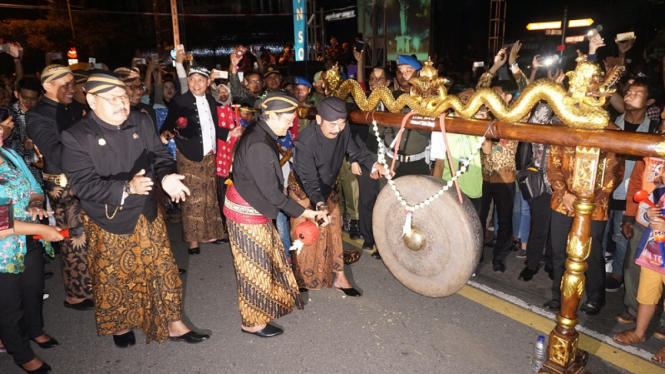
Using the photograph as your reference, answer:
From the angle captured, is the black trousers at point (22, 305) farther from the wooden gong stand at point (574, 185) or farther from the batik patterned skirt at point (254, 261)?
the wooden gong stand at point (574, 185)

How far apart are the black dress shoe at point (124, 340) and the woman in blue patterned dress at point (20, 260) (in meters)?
0.46

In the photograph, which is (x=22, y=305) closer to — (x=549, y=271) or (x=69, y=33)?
(x=549, y=271)

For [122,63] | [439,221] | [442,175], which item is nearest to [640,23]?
[442,175]

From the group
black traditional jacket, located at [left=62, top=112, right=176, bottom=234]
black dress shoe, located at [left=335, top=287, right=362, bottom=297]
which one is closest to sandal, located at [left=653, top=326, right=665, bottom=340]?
black dress shoe, located at [left=335, top=287, right=362, bottom=297]

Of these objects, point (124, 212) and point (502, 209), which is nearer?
point (124, 212)

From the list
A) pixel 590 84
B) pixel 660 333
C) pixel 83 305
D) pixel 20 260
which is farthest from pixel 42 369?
pixel 660 333

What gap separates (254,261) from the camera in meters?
3.28

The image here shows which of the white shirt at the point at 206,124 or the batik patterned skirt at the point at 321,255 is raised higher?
the white shirt at the point at 206,124

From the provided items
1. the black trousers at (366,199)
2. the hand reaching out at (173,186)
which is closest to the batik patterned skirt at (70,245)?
the hand reaching out at (173,186)

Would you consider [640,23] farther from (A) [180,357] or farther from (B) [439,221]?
(A) [180,357]

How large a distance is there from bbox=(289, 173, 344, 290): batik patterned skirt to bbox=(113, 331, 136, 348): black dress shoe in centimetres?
151

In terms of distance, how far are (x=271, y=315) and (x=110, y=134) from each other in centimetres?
184

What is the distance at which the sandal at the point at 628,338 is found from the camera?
3164 mm

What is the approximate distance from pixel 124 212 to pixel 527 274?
12.4 feet
